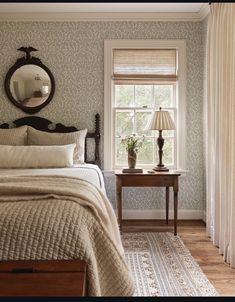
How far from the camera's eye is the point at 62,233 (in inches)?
85.7

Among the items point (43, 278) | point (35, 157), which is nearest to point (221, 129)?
point (35, 157)

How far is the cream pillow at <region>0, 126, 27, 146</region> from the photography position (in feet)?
15.3

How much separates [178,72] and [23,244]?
11.5ft

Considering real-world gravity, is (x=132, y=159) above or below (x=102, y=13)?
below

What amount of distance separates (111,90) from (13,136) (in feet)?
4.35

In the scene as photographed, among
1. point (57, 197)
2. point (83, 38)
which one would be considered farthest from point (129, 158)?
point (57, 197)

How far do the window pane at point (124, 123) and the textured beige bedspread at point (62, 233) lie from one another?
8.74 ft

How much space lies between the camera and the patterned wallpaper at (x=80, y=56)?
5.01 meters

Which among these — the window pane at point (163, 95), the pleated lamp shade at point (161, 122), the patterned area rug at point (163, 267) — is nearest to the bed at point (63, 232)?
the patterned area rug at point (163, 267)

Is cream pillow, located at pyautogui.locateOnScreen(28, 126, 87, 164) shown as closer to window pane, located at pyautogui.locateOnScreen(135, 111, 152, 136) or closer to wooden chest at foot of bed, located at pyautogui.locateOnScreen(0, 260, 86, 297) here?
window pane, located at pyautogui.locateOnScreen(135, 111, 152, 136)

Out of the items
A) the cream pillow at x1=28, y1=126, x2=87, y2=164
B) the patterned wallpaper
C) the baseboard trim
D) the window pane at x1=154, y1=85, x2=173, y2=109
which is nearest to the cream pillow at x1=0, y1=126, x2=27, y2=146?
the cream pillow at x1=28, y1=126, x2=87, y2=164

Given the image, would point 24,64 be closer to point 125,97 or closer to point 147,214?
point 125,97

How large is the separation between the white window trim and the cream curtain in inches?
25.8

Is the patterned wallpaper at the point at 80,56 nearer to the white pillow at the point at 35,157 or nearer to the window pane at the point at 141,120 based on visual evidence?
the window pane at the point at 141,120
